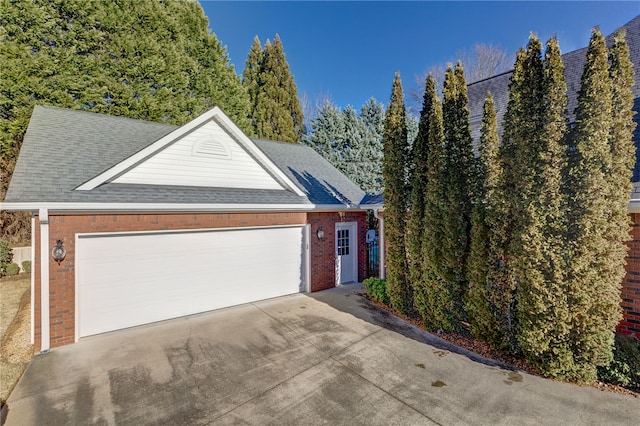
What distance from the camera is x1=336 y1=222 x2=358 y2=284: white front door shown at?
10.5 meters

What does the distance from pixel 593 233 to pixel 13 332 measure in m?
11.6

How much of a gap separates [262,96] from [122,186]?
719 inches

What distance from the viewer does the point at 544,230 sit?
480cm

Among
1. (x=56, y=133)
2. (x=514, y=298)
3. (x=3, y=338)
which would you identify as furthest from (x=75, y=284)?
(x=514, y=298)

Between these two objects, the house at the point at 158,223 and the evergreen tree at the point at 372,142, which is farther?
the evergreen tree at the point at 372,142

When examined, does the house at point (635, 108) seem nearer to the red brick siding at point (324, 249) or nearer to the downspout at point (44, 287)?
the red brick siding at point (324, 249)

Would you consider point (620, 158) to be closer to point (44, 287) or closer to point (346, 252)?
point (346, 252)

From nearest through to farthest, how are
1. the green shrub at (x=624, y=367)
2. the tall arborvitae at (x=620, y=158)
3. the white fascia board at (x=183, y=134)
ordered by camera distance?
the green shrub at (x=624, y=367)
the tall arborvitae at (x=620, y=158)
the white fascia board at (x=183, y=134)

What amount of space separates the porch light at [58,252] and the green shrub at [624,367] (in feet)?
32.3

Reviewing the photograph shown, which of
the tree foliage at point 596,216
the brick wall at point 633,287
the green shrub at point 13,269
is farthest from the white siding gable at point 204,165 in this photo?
the green shrub at point 13,269

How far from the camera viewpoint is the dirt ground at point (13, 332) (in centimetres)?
495

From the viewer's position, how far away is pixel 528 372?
5.01 meters

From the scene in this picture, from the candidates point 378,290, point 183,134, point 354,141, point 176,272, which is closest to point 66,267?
point 176,272

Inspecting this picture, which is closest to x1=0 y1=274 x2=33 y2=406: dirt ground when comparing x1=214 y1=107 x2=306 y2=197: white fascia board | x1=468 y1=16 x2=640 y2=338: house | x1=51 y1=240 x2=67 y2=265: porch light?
x1=51 y1=240 x2=67 y2=265: porch light
